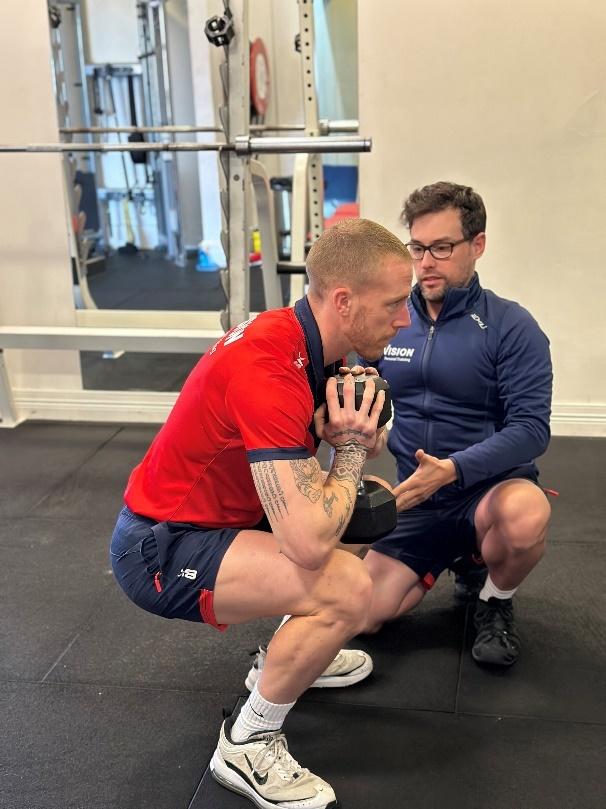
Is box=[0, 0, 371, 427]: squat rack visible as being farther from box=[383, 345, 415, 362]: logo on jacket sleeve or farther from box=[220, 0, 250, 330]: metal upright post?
box=[383, 345, 415, 362]: logo on jacket sleeve

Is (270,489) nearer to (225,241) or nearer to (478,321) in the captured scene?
(478,321)

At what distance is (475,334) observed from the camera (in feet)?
6.71

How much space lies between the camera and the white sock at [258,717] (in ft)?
5.30

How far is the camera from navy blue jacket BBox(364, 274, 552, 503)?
76.7 inches

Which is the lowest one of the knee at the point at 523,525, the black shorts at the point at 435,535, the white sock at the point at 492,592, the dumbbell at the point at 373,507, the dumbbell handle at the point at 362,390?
the white sock at the point at 492,592

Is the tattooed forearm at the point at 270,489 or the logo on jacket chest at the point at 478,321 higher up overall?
the logo on jacket chest at the point at 478,321

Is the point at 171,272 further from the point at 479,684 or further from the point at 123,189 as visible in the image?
the point at 479,684

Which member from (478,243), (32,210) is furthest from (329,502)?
(32,210)

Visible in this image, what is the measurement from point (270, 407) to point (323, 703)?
87 cm

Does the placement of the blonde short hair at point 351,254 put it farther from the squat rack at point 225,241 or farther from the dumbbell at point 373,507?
the squat rack at point 225,241

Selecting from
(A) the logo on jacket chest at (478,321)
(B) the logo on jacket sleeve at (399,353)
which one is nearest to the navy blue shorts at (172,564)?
(B) the logo on jacket sleeve at (399,353)

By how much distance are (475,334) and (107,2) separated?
5.17 m

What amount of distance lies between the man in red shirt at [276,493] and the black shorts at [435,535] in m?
0.51

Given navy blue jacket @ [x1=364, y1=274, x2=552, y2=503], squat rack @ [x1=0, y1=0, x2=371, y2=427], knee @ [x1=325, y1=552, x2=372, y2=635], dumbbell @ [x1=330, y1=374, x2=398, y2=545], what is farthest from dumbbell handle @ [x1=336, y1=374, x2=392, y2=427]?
squat rack @ [x1=0, y1=0, x2=371, y2=427]
